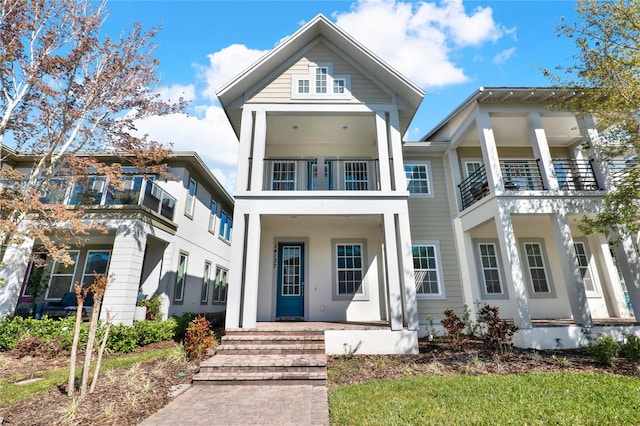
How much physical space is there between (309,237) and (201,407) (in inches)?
240

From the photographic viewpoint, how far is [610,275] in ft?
33.0

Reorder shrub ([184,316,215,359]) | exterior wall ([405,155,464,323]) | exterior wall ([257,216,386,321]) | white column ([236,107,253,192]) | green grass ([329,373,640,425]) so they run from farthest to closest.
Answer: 1. exterior wall ([405,155,464,323])
2. exterior wall ([257,216,386,321])
3. white column ([236,107,253,192])
4. shrub ([184,316,215,359])
5. green grass ([329,373,640,425])

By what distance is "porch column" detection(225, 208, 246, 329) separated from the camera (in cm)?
691

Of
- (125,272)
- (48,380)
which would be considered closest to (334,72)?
(125,272)

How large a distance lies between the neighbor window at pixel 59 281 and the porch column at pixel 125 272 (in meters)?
3.51

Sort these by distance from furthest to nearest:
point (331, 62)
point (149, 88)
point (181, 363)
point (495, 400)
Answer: point (149, 88)
point (331, 62)
point (181, 363)
point (495, 400)

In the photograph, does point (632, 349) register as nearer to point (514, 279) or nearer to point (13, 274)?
point (514, 279)

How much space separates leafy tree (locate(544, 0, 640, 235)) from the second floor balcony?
4.98 ft

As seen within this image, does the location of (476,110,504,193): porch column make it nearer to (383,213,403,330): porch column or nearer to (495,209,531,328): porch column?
(495,209,531,328): porch column

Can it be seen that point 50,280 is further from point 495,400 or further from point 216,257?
point 495,400

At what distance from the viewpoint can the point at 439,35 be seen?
8664mm

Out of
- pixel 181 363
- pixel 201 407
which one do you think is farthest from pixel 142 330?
pixel 201 407

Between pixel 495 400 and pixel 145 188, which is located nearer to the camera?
pixel 495 400

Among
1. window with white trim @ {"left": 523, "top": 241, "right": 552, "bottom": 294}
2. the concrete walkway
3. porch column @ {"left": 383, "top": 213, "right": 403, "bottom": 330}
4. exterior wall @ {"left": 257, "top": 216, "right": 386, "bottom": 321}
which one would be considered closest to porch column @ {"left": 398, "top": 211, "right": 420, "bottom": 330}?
porch column @ {"left": 383, "top": 213, "right": 403, "bottom": 330}
